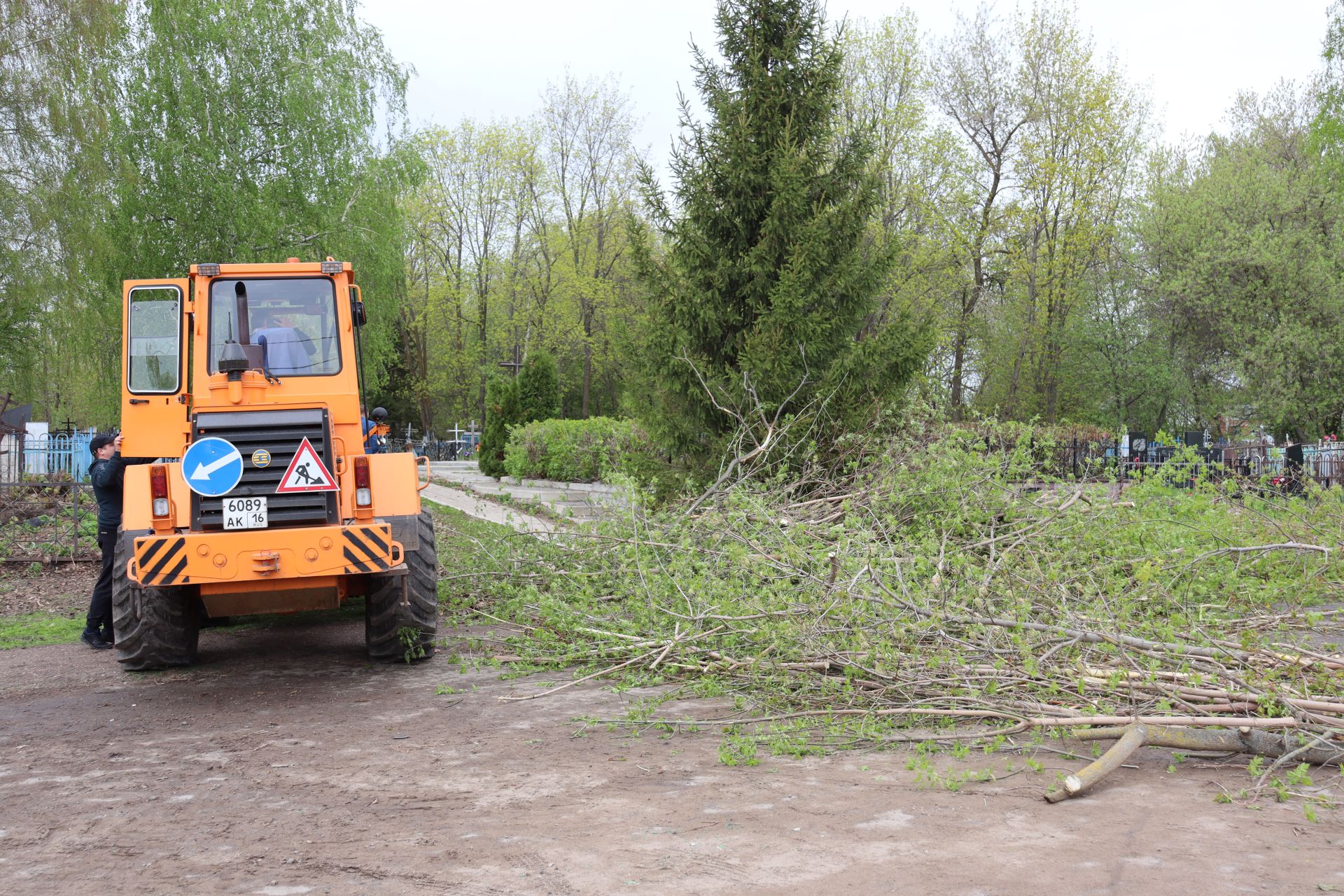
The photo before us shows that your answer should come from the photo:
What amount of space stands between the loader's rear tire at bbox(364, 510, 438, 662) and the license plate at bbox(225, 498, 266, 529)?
2.94ft

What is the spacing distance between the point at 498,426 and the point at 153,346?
24.6 metres

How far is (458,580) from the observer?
10047 millimetres

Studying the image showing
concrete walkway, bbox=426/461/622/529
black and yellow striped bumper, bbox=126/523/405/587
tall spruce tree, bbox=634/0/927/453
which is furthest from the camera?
tall spruce tree, bbox=634/0/927/453

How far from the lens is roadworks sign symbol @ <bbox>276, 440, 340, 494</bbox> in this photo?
7.05 meters

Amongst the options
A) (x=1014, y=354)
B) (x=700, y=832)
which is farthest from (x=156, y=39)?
(x=1014, y=354)

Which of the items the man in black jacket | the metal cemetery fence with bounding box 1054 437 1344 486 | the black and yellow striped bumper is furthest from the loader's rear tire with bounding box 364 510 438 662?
the metal cemetery fence with bounding box 1054 437 1344 486

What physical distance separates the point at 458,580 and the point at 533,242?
44.8m

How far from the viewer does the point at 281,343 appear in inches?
314

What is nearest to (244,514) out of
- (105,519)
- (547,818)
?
(105,519)

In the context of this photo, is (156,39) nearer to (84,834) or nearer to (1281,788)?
(84,834)

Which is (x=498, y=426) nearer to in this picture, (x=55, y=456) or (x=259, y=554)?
(x=55, y=456)

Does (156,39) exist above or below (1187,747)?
above

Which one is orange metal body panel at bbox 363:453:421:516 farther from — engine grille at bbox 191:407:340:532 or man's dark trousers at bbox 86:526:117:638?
man's dark trousers at bbox 86:526:117:638

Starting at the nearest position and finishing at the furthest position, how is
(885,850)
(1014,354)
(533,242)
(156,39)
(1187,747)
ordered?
(885,850) → (1187,747) → (156,39) → (1014,354) → (533,242)
